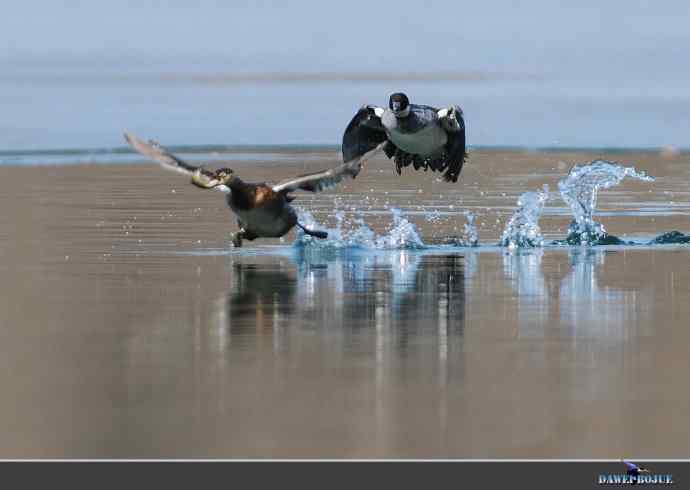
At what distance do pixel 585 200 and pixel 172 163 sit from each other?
16.3 feet

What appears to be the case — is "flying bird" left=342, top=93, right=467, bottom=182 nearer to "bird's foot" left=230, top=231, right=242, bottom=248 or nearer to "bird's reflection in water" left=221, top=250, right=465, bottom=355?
"bird's reflection in water" left=221, top=250, right=465, bottom=355

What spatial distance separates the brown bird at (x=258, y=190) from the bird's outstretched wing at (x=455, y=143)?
2660mm

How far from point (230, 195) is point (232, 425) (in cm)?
624

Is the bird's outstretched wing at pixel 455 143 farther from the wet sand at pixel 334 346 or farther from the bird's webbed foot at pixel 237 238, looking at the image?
the bird's webbed foot at pixel 237 238

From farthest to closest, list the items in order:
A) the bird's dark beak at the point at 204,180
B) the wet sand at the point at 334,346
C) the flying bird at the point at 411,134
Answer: the flying bird at the point at 411,134
the bird's dark beak at the point at 204,180
the wet sand at the point at 334,346

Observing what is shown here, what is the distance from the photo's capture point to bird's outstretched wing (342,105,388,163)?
713 inches

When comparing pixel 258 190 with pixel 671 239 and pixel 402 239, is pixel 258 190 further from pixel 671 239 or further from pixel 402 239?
pixel 671 239

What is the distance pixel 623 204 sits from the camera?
22078mm

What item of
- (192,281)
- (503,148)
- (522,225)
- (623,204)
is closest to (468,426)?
(192,281)

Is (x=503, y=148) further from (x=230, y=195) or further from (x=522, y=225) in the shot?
(x=230, y=195)

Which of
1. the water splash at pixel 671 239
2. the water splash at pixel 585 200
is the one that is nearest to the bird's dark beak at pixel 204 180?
the water splash at pixel 585 200

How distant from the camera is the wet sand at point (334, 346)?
896 cm

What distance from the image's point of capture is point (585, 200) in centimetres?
1861

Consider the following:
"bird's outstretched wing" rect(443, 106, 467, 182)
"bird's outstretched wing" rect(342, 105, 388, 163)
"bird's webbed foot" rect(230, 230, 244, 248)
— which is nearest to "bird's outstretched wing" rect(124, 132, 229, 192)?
"bird's webbed foot" rect(230, 230, 244, 248)
